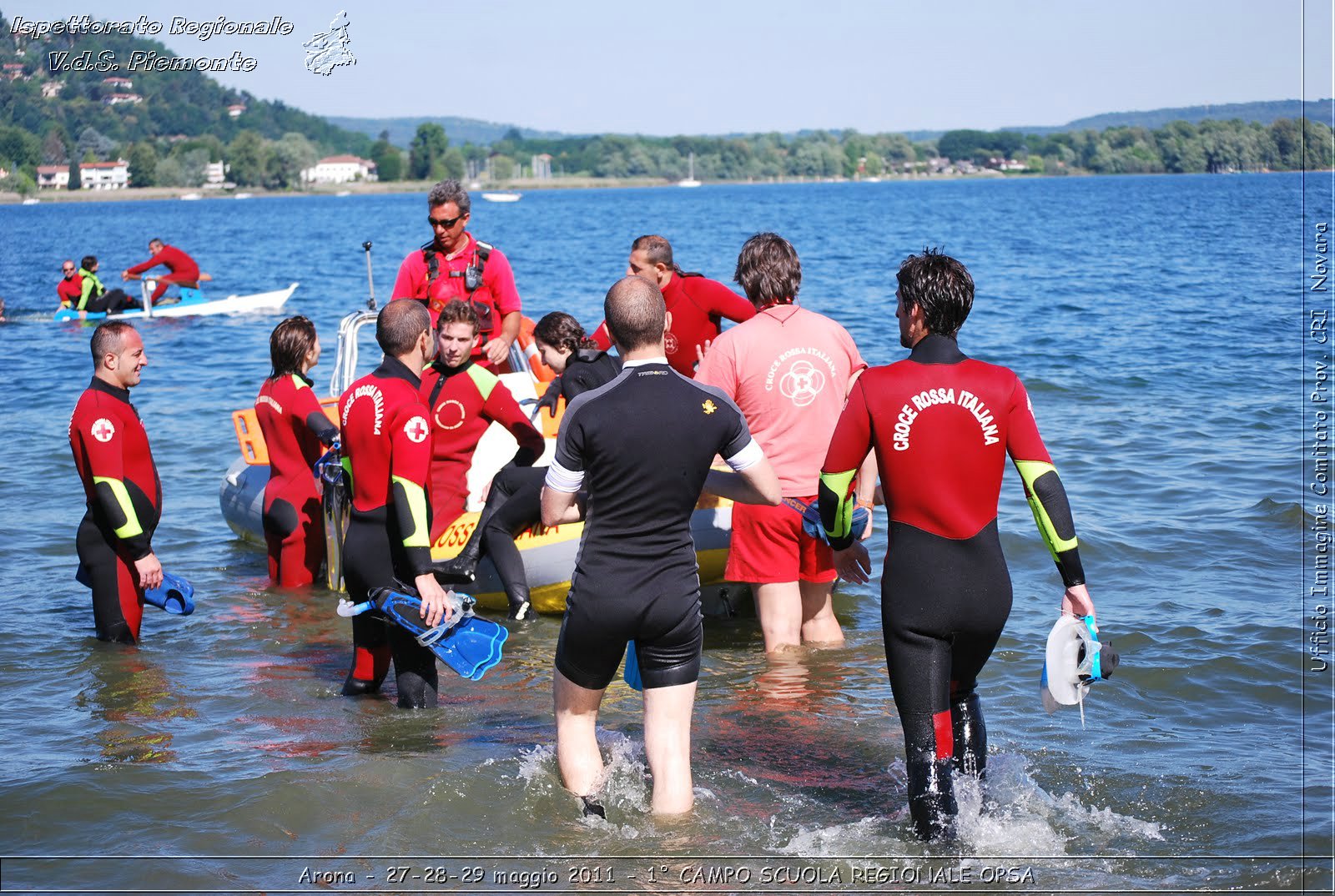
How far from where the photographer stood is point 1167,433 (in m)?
13.4

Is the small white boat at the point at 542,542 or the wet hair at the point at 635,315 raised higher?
the wet hair at the point at 635,315

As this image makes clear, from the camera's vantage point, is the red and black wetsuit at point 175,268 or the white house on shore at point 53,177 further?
the white house on shore at point 53,177

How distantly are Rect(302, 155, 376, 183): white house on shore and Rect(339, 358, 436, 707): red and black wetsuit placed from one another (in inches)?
7197

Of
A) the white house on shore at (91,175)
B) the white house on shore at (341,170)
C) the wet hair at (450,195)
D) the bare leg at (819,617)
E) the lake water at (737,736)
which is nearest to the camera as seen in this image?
the lake water at (737,736)

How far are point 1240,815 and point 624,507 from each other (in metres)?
2.92

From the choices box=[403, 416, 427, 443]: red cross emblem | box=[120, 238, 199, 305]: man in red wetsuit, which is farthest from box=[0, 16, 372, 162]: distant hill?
box=[403, 416, 427, 443]: red cross emblem

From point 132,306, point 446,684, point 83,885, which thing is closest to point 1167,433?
point 446,684

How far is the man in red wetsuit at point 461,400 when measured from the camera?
6.54 m

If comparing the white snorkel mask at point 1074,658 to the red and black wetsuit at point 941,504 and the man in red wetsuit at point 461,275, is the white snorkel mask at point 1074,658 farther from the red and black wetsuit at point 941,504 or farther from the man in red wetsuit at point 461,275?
the man in red wetsuit at point 461,275

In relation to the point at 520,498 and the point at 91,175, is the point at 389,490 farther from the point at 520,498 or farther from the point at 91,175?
the point at 91,175

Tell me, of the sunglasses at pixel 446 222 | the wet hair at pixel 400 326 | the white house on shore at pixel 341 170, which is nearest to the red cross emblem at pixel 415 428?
the wet hair at pixel 400 326

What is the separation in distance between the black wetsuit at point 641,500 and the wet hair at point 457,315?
2361 mm

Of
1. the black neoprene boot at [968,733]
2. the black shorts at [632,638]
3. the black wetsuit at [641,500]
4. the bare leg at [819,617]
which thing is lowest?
the bare leg at [819,617]

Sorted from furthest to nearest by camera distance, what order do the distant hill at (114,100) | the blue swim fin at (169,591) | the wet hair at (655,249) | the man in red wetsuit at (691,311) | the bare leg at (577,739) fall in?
the distant hill at (114,100) → the man in red wetsuit at (691,311) → the wet hair at (655,249) → the blue swim fin at (169,591) → the bare leg at (577,739)
